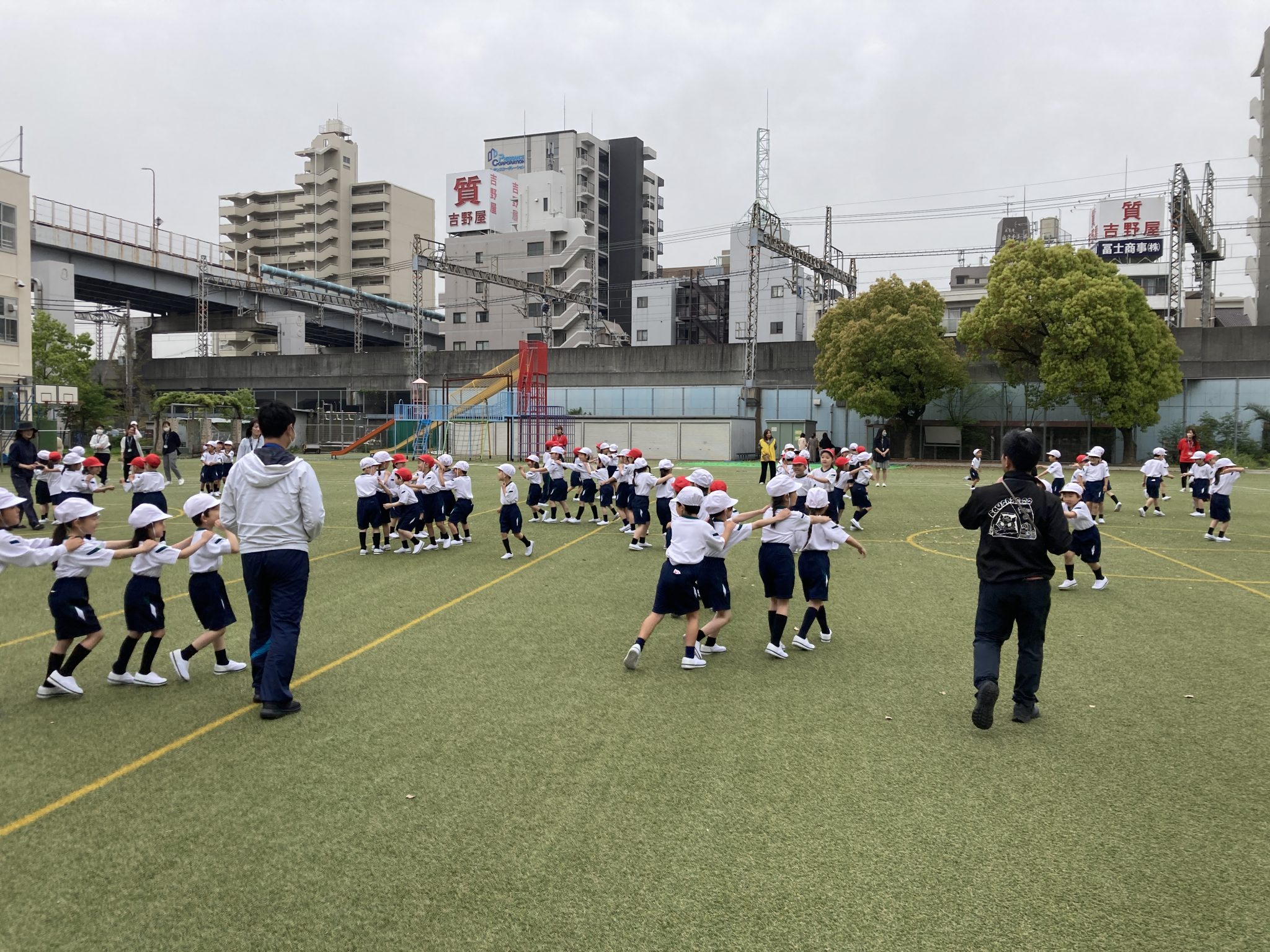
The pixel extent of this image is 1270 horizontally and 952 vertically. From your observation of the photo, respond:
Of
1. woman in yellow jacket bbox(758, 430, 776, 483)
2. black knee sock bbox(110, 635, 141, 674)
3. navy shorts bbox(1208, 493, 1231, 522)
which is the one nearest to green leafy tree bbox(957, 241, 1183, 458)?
woman in yellow jacket bbox(758, 430, 776, 483)

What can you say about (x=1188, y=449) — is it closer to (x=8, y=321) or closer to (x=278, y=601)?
(x=278, y=601)

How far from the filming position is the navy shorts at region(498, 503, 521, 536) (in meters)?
14.4

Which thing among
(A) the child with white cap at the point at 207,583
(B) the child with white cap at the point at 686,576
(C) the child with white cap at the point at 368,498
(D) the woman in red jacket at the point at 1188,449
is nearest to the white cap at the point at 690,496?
(B) the child with white cap at the point at 686,576

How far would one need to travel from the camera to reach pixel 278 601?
6305mm

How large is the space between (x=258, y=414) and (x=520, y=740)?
2926 mm

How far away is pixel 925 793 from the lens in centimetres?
527

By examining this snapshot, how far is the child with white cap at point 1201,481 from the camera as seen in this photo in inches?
744

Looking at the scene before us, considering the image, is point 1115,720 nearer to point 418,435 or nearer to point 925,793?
point 925,793

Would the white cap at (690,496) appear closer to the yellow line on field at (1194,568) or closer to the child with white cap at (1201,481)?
the yellow line on field at (1194,568)

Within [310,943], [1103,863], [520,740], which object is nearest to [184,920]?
[310,943]

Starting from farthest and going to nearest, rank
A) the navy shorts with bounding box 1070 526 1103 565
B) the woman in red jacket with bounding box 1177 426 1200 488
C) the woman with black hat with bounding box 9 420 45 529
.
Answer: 1. the woman in red jacket with bounding box 1177 426 1200 488
2. the woman with black hat with bounding box 9 420 45 529
3. the navy shorts with bounding box 1070 526 1103 565

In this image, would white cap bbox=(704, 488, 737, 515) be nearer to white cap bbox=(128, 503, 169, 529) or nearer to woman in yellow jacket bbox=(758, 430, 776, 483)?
white cap bbox=(128, 503, 169, 529)

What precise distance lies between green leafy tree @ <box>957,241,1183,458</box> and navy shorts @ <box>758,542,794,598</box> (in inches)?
1407

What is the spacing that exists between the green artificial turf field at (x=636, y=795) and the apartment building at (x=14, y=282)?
1252 inches
